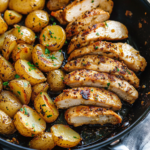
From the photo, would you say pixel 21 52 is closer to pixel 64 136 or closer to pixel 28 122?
pixel 28 122

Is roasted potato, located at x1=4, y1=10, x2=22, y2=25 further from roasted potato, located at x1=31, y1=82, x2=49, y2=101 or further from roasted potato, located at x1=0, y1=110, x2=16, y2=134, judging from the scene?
roasted potato, located at x1=0, y1=110, x2=16, y2=134

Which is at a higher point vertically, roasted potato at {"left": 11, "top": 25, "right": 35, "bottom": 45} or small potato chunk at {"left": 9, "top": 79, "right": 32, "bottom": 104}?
roasted potato at {"left": 11, "top": 25, "right": 35, "bottom": 45}

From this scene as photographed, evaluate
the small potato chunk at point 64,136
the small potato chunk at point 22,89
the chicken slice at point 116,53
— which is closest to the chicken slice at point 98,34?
the chicken slice at point 116,53

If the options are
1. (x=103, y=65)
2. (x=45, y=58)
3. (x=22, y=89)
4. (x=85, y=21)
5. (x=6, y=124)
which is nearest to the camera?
(x=6, y=124)

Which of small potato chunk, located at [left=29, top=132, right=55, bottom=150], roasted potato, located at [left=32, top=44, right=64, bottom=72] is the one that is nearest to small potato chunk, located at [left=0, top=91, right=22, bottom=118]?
small potato chunk, located at [left=29, top=132, right=55, bottom=150]

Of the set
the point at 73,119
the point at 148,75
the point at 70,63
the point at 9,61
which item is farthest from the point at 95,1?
the point at 73,119

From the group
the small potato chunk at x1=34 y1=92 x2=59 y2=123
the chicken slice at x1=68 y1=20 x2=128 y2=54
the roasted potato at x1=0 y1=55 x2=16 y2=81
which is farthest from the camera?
the chicken slice at x1=68 y1=20 x2=128 y2=54

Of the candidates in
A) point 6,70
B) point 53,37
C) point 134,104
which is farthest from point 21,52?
point 134,104
